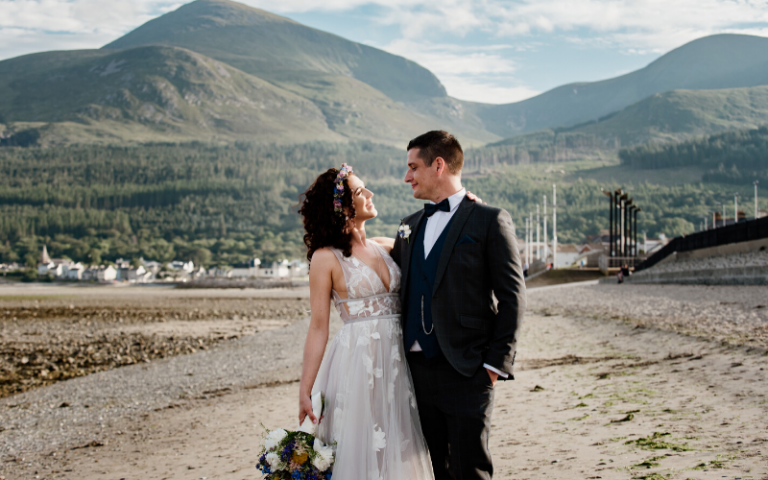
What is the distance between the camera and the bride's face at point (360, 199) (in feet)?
12.9

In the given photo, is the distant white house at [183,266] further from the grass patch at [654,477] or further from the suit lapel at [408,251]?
the suit lapel at [408,251]

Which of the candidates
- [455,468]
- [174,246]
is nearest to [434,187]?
[455,468]

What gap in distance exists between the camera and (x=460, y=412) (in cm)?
341

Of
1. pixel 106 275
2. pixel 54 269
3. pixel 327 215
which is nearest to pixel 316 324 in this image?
pixel 327 215

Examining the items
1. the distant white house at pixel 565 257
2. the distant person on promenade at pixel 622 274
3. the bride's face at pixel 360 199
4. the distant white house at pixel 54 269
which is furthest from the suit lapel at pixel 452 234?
the distant white house at pixel 54 269

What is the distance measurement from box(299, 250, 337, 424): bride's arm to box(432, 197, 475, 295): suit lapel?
69 cm

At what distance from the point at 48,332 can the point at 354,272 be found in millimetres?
25571

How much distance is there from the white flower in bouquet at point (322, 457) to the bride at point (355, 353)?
0.15ft

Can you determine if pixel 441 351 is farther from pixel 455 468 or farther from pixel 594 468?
pixel 594 468

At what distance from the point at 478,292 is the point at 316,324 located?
97cm

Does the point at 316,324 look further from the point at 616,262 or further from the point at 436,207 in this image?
the point at 616,262

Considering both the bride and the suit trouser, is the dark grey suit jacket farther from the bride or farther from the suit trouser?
the bride

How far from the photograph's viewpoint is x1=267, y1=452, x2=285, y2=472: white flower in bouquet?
365 cm

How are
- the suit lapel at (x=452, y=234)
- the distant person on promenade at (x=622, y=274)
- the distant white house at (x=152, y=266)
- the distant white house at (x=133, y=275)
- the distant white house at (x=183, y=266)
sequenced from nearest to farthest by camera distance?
the suit lapel at (x=452, y=234) < the distant person on promenade at (x=622, y=274) < the distant white house at (x=133, y=275) < the distant white house at (x=152, y=266) < the distant white house at (x=183, y=266)
